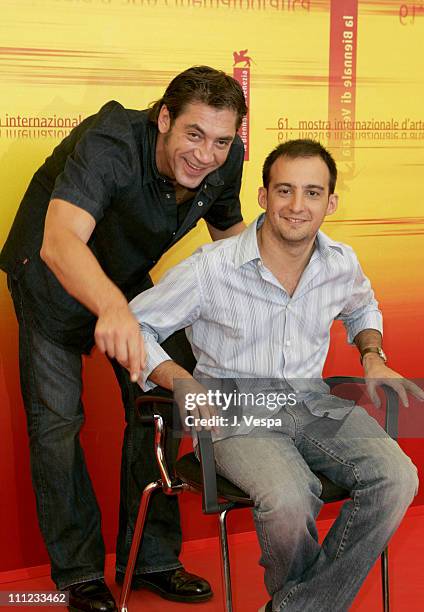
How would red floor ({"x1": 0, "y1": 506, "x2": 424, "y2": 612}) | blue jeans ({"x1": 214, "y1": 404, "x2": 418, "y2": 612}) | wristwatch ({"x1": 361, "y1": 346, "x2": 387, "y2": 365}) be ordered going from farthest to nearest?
red floor ({"x1": 0, "y1": 506, "x2": 424, "y2": 612}) → wristwatch ({"x1": 361, "y1": 346, "x2": 387, "y2": 365}) → blue jeans ({"x1": 214, "y1": 404, "x2": 418, "y2": 612})

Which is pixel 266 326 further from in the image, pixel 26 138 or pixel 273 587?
pixel 26 138

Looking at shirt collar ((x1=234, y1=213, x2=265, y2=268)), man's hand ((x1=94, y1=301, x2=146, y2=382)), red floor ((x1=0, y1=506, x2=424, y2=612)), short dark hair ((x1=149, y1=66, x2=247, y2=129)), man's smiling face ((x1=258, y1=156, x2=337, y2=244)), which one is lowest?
red floor ((x1=0, y1=506, x2=424, y2=612))

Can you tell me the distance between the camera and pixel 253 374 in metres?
2.53

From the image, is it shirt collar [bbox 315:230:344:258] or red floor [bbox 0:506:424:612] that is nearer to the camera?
shirt collar [bbox 315:230:344:258]

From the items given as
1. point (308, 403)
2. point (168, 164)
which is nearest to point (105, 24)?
point (168, 164)

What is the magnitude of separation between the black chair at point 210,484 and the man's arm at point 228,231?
0.67 meters

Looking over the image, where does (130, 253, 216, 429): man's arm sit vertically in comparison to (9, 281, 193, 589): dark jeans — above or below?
above

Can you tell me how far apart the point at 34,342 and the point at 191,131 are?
32.6 inches

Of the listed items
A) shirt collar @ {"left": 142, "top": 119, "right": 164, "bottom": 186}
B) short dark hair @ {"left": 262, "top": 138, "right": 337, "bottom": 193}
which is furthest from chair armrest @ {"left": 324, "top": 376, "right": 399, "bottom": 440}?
shirt collar @ {"left": 142, "top": 119, "right": 164, "bottom": 186}

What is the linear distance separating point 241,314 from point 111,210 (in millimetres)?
486

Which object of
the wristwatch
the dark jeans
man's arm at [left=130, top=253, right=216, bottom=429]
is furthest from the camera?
the dark jeans

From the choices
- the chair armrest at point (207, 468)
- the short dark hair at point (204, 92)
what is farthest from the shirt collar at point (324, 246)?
the chair armrest at point (207, 468)

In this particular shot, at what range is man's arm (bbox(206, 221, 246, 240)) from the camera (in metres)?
3.03

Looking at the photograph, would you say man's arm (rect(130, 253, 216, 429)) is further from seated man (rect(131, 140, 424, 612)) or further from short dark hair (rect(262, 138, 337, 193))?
short dark hair (rect(262, 138, 337, 193))
